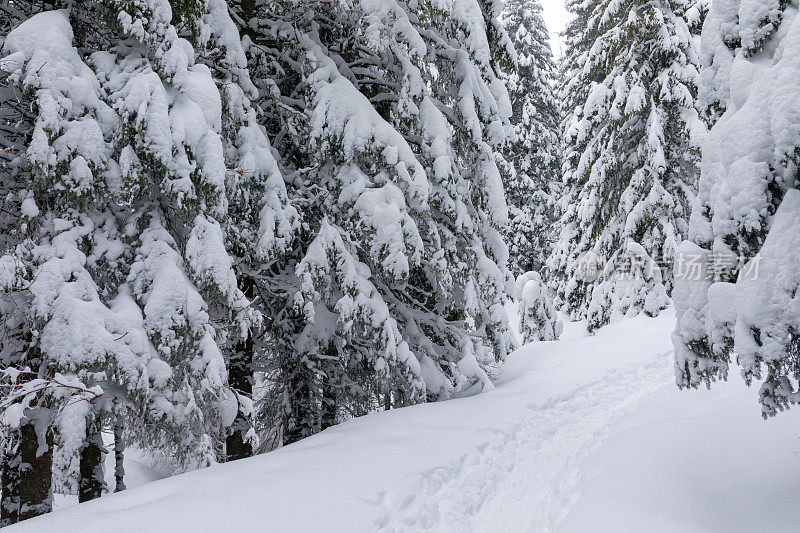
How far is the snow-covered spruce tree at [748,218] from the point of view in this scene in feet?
12.4

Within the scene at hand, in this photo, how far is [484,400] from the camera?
804cm

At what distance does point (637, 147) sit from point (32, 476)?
1532cm

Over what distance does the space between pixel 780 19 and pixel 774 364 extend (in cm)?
277

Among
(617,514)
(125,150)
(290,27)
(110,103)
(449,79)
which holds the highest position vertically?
(290,27)

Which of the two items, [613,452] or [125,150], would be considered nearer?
[125,150]

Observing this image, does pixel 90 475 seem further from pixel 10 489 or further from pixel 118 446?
pixel 10 489

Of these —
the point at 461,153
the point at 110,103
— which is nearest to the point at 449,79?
the point at 461,153

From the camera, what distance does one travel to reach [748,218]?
4.04 metres

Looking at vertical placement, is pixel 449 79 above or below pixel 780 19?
above

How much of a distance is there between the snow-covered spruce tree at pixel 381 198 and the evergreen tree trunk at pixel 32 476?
292 cm

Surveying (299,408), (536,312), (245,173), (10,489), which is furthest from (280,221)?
(536,312)

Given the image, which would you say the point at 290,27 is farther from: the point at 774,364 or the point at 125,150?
the point at 774,364

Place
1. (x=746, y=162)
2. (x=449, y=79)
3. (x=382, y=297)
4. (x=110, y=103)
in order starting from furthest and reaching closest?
(x=449, y=79), (x=382, y=297), (x=110, y=103), (x=746, y=162)

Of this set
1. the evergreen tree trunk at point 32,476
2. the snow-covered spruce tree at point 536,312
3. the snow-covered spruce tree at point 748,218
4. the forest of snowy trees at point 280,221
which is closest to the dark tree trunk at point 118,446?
the forest of snowy trees at point 280,221
